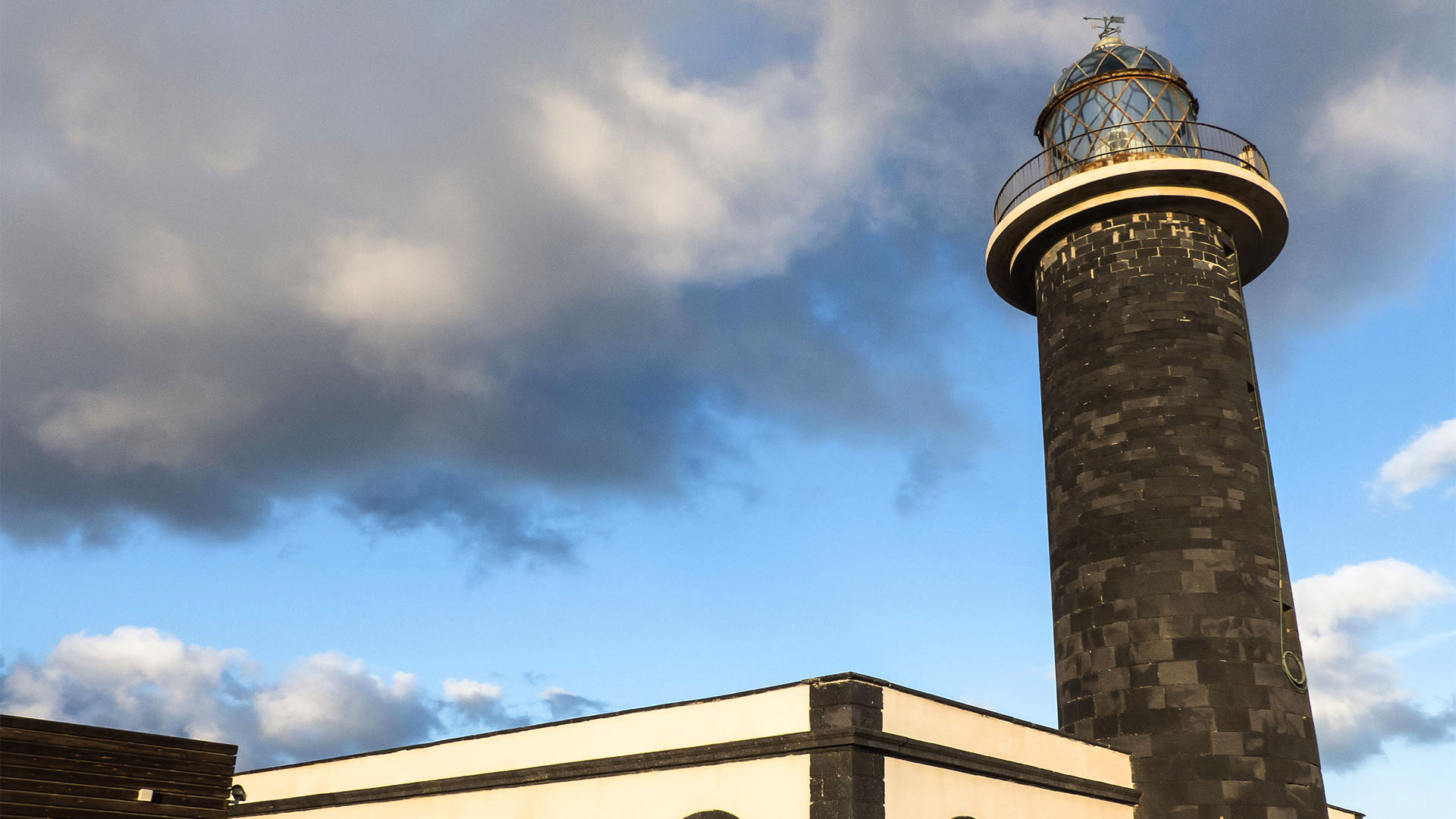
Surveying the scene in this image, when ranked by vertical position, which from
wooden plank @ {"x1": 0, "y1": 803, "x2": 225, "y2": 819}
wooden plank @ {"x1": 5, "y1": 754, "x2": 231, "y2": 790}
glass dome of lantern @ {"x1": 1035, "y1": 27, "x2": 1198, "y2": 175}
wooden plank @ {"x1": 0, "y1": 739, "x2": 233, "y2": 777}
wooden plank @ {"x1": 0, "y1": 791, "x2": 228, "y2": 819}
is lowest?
wooden plank @ {"x1": 0, "y1": 803, "x2": 225, "y2": 819}

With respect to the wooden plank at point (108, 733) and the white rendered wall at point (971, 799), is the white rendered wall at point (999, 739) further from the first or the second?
the wooden plank at point (108, 733)

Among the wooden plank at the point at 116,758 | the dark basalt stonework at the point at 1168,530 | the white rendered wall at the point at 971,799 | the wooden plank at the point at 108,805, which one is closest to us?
the white rendered wall at the point at 971,799

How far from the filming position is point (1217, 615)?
1566 cm

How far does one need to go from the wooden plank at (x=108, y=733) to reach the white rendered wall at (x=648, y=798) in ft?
10.1

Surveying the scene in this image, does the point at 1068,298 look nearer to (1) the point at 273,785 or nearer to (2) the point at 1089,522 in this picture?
(2) the point at 1089,522

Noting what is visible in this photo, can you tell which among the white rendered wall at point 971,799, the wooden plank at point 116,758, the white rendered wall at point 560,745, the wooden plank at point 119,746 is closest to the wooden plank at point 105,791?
the wooden plank at point 116,758

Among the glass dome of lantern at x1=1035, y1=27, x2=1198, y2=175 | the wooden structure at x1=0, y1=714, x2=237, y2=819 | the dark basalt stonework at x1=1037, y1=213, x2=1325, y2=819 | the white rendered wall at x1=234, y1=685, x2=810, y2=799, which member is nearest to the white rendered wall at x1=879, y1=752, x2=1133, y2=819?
the white rendered wall at x1=234, y1=685, x2=810, y2=799

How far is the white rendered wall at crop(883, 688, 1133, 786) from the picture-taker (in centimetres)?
1239

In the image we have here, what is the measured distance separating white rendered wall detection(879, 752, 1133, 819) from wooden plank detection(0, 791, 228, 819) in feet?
30.2

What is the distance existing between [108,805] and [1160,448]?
1542cm

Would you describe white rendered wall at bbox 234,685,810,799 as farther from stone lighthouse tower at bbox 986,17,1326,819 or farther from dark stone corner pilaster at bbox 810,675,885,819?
stone lighthouse tower at bbox 986,17,1326,819

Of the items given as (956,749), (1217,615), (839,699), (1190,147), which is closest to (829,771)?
(839,699)

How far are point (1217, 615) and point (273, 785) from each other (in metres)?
15.8

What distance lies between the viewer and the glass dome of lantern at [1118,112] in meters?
19.0
